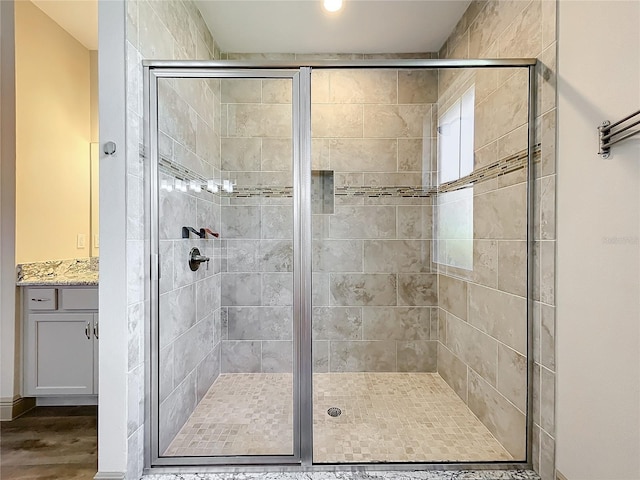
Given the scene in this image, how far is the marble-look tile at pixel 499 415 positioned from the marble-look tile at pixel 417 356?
24cm

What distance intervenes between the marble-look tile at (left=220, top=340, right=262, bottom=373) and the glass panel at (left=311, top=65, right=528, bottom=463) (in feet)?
0.96

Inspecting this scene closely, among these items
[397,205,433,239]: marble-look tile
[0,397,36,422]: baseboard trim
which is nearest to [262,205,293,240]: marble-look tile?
[397,205,433,239]: marble-look tile

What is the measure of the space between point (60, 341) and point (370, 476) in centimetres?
220

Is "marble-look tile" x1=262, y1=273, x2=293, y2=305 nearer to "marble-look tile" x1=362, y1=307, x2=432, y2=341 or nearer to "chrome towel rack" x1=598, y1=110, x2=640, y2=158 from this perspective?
"marble-look tile" x1=362, y1=307, x2=432, y2=341

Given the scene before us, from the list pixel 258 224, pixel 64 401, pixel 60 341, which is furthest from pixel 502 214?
pixel 64 401

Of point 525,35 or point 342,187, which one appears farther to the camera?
point 342,187

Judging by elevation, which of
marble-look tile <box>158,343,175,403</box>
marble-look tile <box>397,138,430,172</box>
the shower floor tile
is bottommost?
the shower floor tile

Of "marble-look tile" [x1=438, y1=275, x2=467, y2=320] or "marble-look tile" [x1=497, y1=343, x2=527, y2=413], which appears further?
"marble-look tile" [x1=438, y1=275, x2=467, y2=320]

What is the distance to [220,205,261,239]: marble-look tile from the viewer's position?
69.1 inches

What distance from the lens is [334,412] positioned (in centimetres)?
192

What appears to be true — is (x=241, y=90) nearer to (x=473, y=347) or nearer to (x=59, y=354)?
(x=473, y=347)

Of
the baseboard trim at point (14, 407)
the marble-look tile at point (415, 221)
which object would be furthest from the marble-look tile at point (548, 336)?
the baseboard trim at point (14, 407)

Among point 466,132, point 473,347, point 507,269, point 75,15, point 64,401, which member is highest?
point 75,15

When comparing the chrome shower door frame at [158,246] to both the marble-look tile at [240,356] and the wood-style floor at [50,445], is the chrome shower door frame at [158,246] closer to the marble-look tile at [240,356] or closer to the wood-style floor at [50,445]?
the marble-look tile at [240,356]
